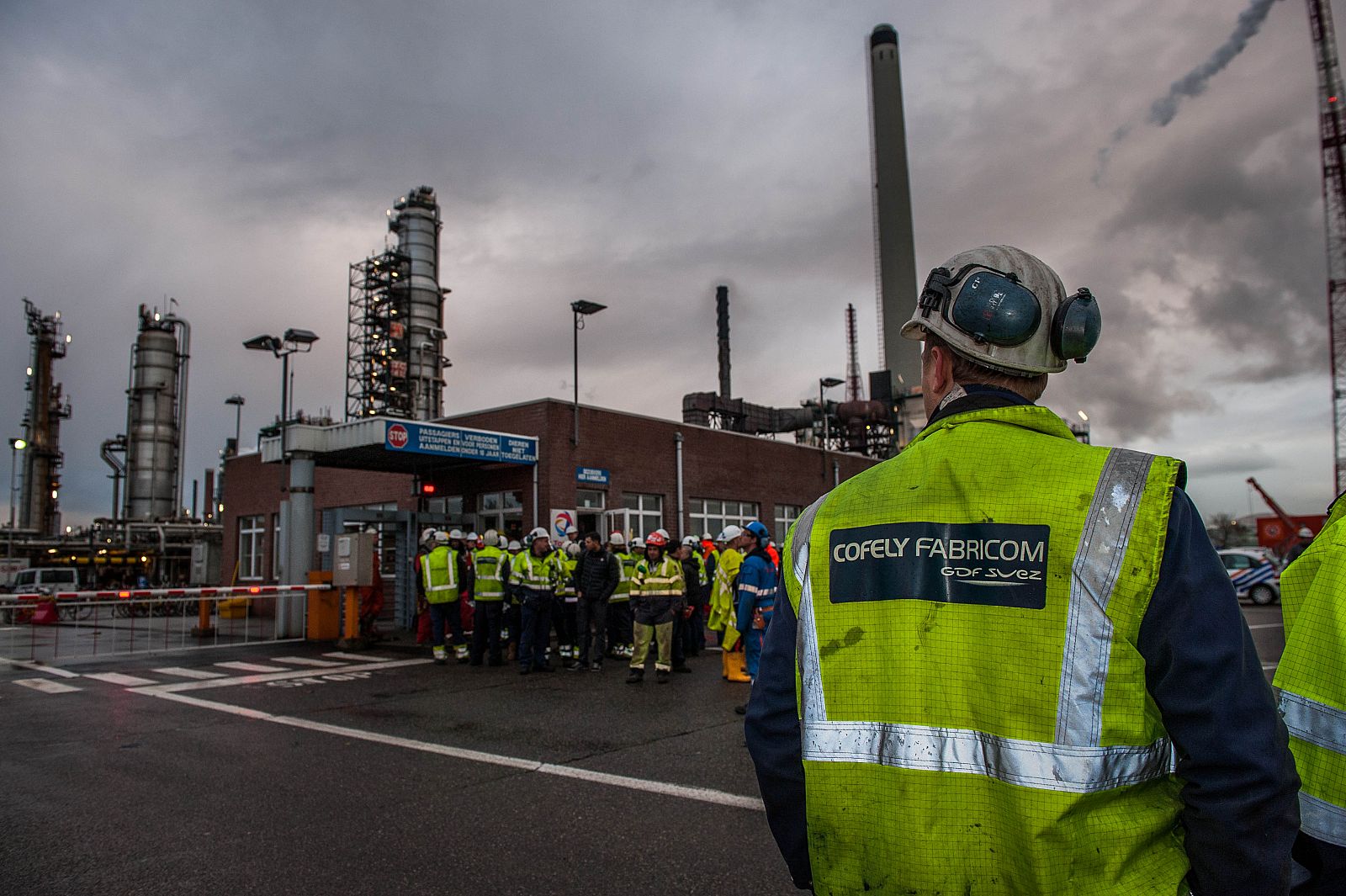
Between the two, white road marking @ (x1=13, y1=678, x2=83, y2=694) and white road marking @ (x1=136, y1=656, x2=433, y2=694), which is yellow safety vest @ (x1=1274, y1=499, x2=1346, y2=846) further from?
white road marking @ (x1=13, y1=678, x2=83, y2=694)

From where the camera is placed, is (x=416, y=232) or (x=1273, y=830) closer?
(x=1273, y=830)

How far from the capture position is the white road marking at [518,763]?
568 cm

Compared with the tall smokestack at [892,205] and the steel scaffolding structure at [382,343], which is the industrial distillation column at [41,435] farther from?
the tall smokestack at [892,205]

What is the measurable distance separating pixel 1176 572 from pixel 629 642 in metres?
13.7

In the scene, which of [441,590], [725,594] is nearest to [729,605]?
[725,594]

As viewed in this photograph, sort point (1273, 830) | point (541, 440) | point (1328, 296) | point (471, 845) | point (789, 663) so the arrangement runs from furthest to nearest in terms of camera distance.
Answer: point (1328, 296), point (541, 440), point (471, 845), point (789, 663), point (1273, 830)

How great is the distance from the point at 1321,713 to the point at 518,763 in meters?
5.82

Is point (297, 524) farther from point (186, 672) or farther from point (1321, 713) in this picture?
point (1321, 713)

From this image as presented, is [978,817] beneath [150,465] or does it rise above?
beneath

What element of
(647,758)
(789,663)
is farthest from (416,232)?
(789,663)

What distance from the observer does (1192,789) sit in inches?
53.7

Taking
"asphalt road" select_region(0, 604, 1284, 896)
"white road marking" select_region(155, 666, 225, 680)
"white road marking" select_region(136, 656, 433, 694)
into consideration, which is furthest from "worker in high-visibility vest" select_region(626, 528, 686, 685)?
"white road marking" select_region(155, 666, 225, 680)

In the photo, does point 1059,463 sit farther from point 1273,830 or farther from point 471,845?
point 471,845

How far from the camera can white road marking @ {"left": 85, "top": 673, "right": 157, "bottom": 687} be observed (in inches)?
466
